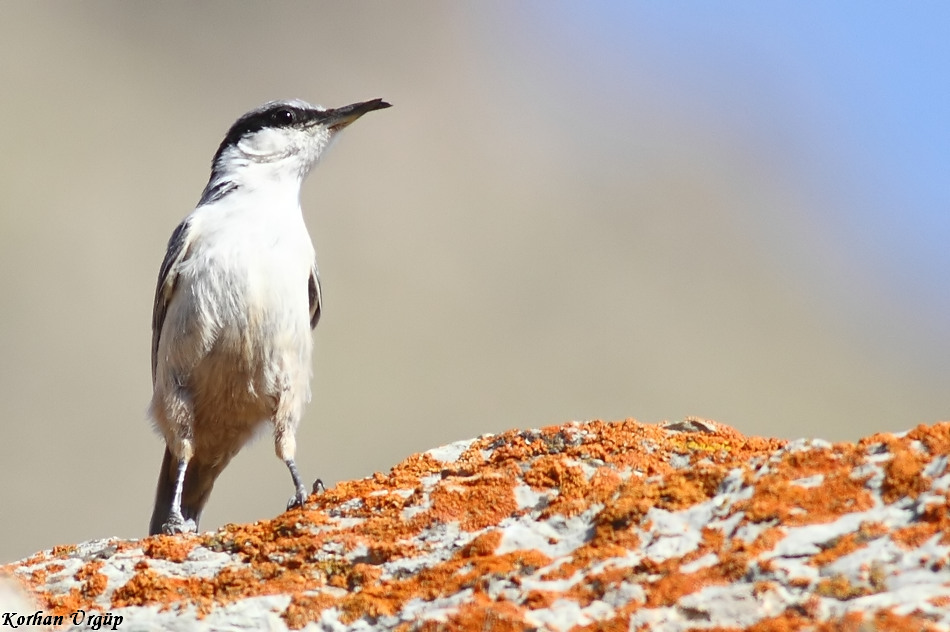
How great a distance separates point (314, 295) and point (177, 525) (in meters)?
2.00

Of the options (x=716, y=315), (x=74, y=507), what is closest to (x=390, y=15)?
(x=716, y=315)

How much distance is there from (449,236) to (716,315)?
51.5 feet

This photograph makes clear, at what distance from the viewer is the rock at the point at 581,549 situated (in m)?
3.89

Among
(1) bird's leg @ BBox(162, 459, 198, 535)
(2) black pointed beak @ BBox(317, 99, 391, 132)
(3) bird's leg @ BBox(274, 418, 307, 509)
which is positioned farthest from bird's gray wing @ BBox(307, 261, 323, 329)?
(1) bird's leg @ BBox(162, 459, 198, 535)

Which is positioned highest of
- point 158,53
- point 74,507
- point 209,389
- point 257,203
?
point 158,53

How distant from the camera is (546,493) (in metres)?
5.00

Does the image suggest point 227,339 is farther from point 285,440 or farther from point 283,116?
point 283,116

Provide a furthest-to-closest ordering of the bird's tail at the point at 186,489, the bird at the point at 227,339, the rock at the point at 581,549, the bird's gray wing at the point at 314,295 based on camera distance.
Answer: the bird's gray wing at the point at 314,295, the bird's tail at the point at 186,489, the bird at the point at 227,339, the rock at the point at 581,549

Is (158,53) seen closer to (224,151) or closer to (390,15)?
(390,15)

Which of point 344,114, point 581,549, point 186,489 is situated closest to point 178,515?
point 186,489

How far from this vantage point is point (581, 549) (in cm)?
446

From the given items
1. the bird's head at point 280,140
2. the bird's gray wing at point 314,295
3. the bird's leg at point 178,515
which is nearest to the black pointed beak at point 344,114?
the bird's head at point 280,140

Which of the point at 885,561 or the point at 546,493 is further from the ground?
the point at 546,493

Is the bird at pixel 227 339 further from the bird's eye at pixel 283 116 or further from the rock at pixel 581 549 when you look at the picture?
the rock at pixel 581 549
